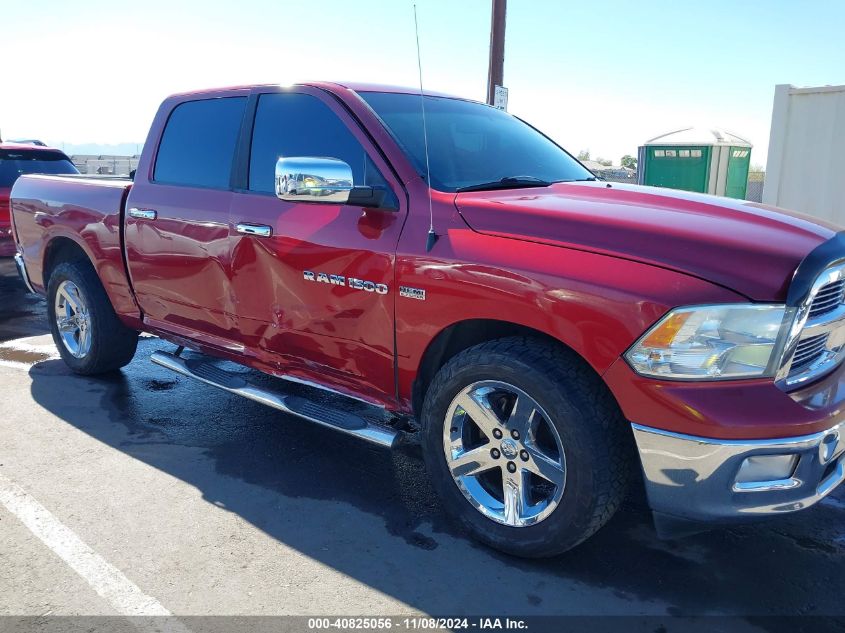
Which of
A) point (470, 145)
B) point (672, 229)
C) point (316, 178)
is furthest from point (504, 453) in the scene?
point (470, 145)

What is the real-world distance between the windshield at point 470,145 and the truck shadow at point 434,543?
5.12ft

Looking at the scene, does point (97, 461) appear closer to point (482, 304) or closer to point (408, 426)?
point (408, 426)

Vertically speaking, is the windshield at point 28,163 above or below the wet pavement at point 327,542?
above

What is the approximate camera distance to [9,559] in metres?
3.01

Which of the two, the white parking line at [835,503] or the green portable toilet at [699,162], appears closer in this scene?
the white parking line at [835,503]

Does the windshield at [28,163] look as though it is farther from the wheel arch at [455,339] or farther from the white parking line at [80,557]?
the wheel arch at [455,339]

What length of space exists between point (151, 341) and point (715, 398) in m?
5.49

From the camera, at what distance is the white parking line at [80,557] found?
2.70 meters

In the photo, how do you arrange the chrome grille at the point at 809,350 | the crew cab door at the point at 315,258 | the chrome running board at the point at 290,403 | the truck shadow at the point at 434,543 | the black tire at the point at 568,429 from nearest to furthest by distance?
the chrome grille at the point at 809,350
the black tire at the point at 568,429
the truck shadow at the point at 434,543
the crew cab door at the point at 315,258
the chrome running board at the point at 290,403

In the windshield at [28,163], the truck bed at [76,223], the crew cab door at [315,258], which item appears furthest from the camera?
the windshield at [28,163]

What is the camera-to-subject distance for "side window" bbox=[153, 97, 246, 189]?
4195mm

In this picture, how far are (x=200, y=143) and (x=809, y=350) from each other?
348 centimetres

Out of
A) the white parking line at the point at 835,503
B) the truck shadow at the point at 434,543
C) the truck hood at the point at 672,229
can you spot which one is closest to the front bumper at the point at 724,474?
the truck shadow at the point at 434,543

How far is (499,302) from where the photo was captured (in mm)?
2824
